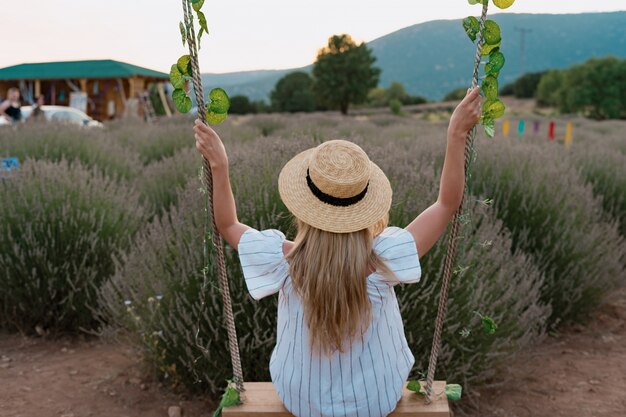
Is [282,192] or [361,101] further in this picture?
[361,101]

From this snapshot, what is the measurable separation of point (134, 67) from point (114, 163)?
35.5 metres

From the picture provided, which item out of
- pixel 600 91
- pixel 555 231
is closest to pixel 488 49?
pixel 555 231

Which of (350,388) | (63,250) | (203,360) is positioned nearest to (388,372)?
(350,388)

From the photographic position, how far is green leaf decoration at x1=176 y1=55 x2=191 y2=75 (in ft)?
6.54

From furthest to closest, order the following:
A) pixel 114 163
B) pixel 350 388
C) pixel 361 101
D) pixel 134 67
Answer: pixel 361 101
pixel 134 67
pixel 114 163
pixel 350 388

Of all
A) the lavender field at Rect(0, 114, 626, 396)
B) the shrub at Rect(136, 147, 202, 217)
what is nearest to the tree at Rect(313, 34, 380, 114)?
the shrub at Rect(136, 147, 202, 217)

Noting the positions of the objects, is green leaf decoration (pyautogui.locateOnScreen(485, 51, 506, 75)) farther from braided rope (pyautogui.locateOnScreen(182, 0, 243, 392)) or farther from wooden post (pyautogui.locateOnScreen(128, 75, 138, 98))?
wooden post (pyautogui.locateOnScreen(128, 75, 138, 98))

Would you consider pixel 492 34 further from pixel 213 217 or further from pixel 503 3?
Answer: pixel 213 217

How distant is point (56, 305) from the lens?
175 inches

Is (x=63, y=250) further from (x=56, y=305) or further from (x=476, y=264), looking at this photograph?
(x=476, y=264)

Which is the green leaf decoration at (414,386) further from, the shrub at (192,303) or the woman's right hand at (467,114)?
the shrub at (192,303)

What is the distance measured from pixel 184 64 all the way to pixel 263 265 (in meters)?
0.61

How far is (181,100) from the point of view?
201 centimetres

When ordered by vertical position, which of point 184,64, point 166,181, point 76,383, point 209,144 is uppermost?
point 184,64
